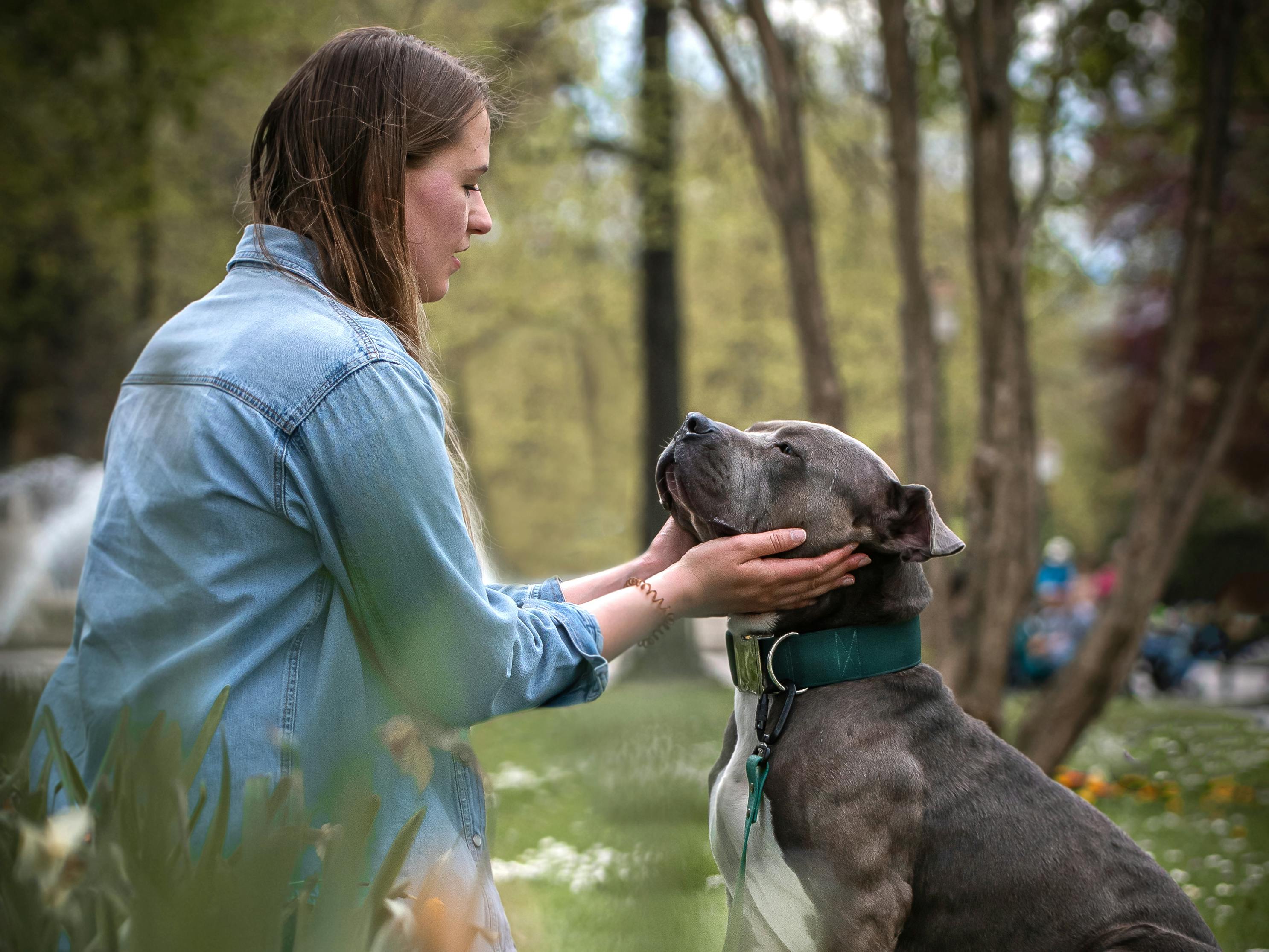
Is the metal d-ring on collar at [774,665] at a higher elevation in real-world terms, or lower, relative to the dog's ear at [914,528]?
lower

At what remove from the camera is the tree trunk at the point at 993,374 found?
6.45 m

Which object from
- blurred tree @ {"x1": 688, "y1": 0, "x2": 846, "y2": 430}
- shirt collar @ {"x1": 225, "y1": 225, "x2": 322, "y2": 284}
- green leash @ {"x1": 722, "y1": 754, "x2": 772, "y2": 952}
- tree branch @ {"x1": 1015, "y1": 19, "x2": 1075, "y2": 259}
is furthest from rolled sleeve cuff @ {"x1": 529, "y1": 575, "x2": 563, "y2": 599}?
tree branch @ {"x1": 1015, "y1": 19, "x2": 1075, "y2": 259}

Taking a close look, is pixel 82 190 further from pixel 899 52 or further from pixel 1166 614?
pixel 1166 614

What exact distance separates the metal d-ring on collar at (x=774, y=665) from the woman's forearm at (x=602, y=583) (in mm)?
365

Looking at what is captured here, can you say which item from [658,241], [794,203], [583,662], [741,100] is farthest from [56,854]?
[658,241]

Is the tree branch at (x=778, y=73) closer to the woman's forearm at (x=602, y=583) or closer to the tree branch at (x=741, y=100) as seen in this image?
the tree branch at (x=741, y=100)

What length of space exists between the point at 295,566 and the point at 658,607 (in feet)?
2.54

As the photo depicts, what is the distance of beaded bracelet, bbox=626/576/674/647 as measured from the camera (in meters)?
2.46

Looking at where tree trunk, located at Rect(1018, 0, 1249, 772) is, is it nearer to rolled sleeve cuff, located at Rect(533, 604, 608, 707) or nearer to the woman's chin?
rolled sleeve cuff, located at Rect(533, 604, 608, 707)

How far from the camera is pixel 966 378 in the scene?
23672mm

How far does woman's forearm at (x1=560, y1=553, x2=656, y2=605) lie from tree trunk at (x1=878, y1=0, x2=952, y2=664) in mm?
4191

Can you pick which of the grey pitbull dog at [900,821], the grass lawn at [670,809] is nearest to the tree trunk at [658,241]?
the grass lawn at [670,809]

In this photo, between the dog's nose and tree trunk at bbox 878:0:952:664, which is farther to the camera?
tree trunk at bbox 878:0:952:664

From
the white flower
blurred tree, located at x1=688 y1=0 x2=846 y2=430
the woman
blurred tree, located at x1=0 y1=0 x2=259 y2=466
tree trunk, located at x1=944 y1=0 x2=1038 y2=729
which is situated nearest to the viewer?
the white flower
